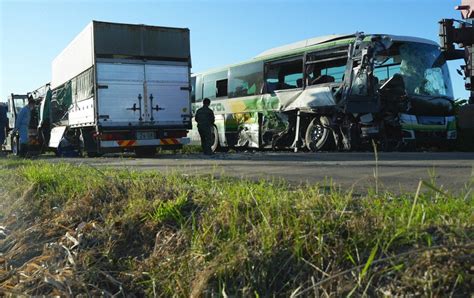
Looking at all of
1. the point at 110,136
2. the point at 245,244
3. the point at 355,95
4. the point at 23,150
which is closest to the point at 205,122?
the point at 110,136

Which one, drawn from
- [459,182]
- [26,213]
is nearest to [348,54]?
[459,182]

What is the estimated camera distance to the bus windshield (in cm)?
1327

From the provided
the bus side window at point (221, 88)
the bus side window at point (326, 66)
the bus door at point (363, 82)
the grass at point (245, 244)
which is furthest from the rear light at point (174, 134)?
the grass at point (245, 244)

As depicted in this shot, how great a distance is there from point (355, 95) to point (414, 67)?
6.78 ft

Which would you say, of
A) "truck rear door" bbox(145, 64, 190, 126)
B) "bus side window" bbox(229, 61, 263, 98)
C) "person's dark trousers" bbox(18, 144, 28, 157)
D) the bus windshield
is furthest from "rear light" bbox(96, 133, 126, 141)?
the bus windshield

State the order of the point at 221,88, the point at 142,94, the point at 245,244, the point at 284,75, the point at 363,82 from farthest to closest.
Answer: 1. the point at 221,88
2. the point at 284,75
3. the point at 142,94
4. the point at 363,82
5. the point at 245,244

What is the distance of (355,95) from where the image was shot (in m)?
12.6

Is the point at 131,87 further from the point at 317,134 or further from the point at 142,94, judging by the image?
the point at 317,134

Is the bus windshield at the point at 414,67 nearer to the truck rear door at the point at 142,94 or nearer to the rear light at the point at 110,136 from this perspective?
the truck rear door at the point at 142,94

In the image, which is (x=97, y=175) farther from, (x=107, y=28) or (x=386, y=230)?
(x=107, y=28)

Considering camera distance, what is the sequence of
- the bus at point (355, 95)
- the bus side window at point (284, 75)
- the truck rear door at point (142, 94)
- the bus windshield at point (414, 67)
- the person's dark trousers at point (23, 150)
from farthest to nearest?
1. the person's dark trousers at point (23, 150)
2. the bus side window at point (284, 75)
3. the truck rear door at point (142, 94)
4. the bus windshield at point (414, 67)
5. the bus at point (355, 95)

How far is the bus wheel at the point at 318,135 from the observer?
44.7 ft

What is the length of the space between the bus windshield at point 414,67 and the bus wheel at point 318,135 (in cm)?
191

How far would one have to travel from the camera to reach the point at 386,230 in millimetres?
2521
